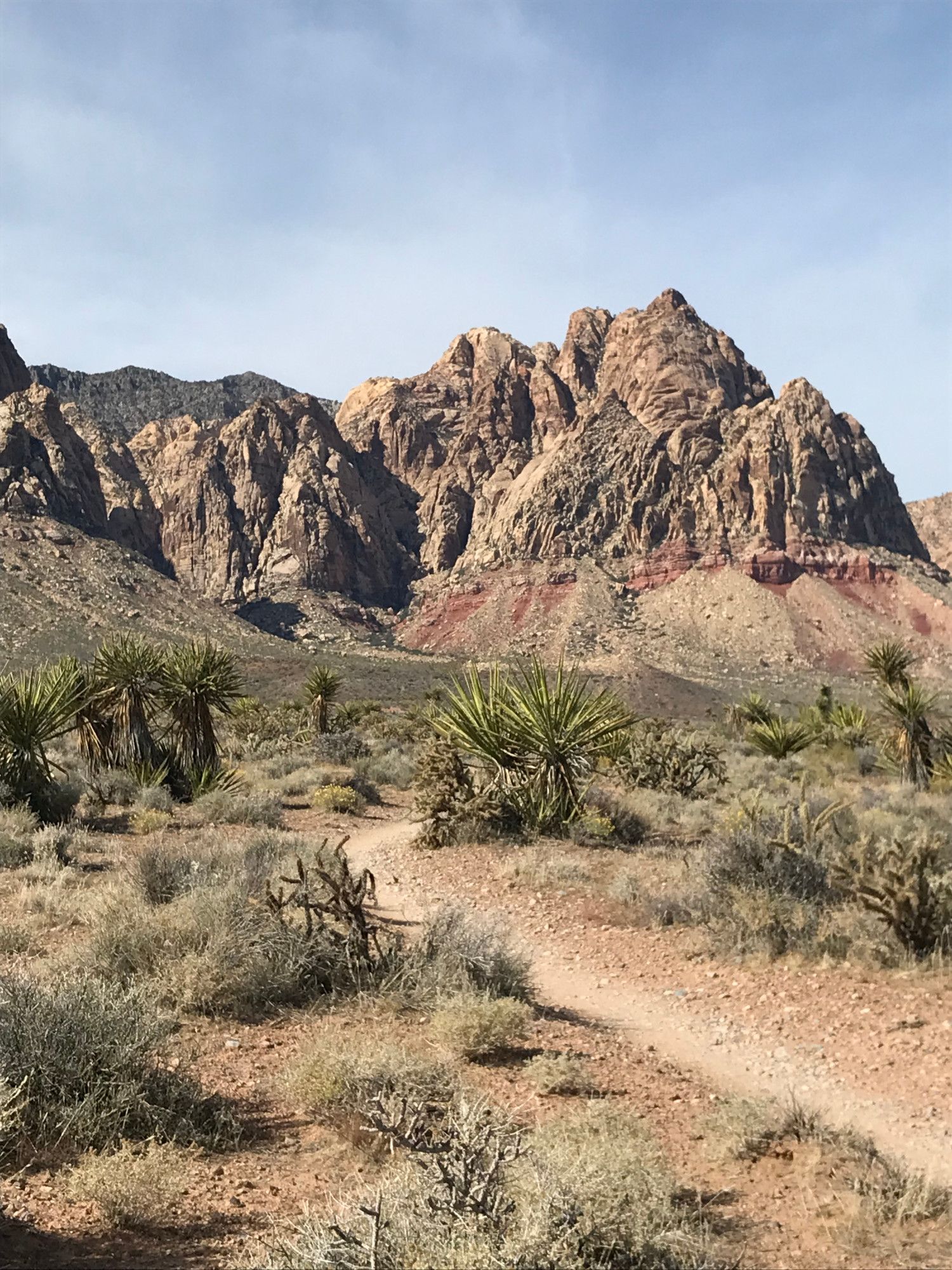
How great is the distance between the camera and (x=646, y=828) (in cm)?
1377

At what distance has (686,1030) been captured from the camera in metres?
6.76

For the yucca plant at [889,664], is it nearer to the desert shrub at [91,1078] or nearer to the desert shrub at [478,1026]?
the desert shrub at [478,1026]

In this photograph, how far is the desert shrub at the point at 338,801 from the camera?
16281 mm

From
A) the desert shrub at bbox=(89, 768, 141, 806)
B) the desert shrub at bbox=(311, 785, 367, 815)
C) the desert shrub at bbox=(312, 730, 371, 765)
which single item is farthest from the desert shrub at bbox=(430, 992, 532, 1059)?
the desert shrub at bbox=(312, 730, 371, 765)

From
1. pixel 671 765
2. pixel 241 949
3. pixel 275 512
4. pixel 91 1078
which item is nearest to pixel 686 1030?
pixel 241 949

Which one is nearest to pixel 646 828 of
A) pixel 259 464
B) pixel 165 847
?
pixel 165 847

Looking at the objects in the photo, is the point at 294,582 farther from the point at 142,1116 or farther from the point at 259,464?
the point at 142,1116

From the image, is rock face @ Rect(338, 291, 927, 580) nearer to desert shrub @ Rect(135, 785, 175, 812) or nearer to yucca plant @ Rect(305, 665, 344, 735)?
yucca plant @ Rect(305, 665, 344, 735)

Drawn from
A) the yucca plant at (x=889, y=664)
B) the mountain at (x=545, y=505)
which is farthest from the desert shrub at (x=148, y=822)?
the mountain at (x=545, y=505)

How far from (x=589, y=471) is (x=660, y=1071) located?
121577mm

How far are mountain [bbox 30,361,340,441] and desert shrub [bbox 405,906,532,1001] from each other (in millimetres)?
173251

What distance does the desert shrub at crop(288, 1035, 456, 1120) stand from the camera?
4855 millimetres

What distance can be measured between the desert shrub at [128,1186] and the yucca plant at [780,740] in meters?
21.0

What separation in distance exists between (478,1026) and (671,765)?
12.3 metres
